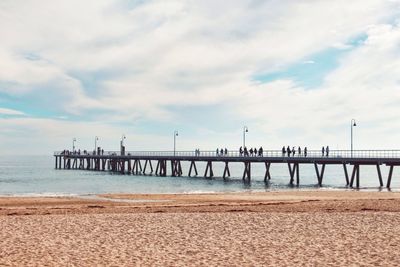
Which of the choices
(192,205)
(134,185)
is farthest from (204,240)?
(134,185)

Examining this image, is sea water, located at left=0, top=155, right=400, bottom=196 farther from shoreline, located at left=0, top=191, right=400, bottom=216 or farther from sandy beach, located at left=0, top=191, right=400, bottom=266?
sandy beach, located at left=0, top=191, right=400, bottom=266

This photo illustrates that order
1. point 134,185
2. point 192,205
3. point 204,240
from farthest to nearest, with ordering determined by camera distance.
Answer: point 134,185 → point 192,205 → point 204,240

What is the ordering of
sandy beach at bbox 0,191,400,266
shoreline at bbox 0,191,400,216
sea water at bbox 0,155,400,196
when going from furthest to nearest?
sea water at bbox 0,155,400,196
shoreline at bbox 0,191,400,216
sandy beach at bbox 0,191,400,266

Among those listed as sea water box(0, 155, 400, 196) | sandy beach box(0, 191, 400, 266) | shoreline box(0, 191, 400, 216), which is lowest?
sea water box(0, 155, 400, 196)

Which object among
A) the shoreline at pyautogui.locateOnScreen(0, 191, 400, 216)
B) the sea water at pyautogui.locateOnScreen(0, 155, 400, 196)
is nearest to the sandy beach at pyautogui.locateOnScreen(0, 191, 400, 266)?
the shoreline at pyautogui.locateOnScreen(0, 191, 400, 216)

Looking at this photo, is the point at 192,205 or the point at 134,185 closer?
the point at 192,205

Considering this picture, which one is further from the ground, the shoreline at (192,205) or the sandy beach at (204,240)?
the sandy beach at (204,240)

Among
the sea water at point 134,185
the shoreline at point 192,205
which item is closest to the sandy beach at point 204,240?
the shoreline at point 192,205

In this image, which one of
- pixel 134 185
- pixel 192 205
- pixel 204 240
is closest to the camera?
pixel 204 240

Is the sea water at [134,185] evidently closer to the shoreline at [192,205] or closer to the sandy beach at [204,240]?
the shoreline at [192,205]

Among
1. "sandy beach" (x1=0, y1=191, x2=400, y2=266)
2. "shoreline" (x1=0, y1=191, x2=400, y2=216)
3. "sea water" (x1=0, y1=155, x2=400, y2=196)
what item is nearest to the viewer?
"sandy beach" (x1=0, y1=191, x2=400, y2=266)

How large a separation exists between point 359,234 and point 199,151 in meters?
50.0

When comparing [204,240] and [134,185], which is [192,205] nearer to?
[204,240]

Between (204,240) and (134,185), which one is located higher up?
(204,240)
